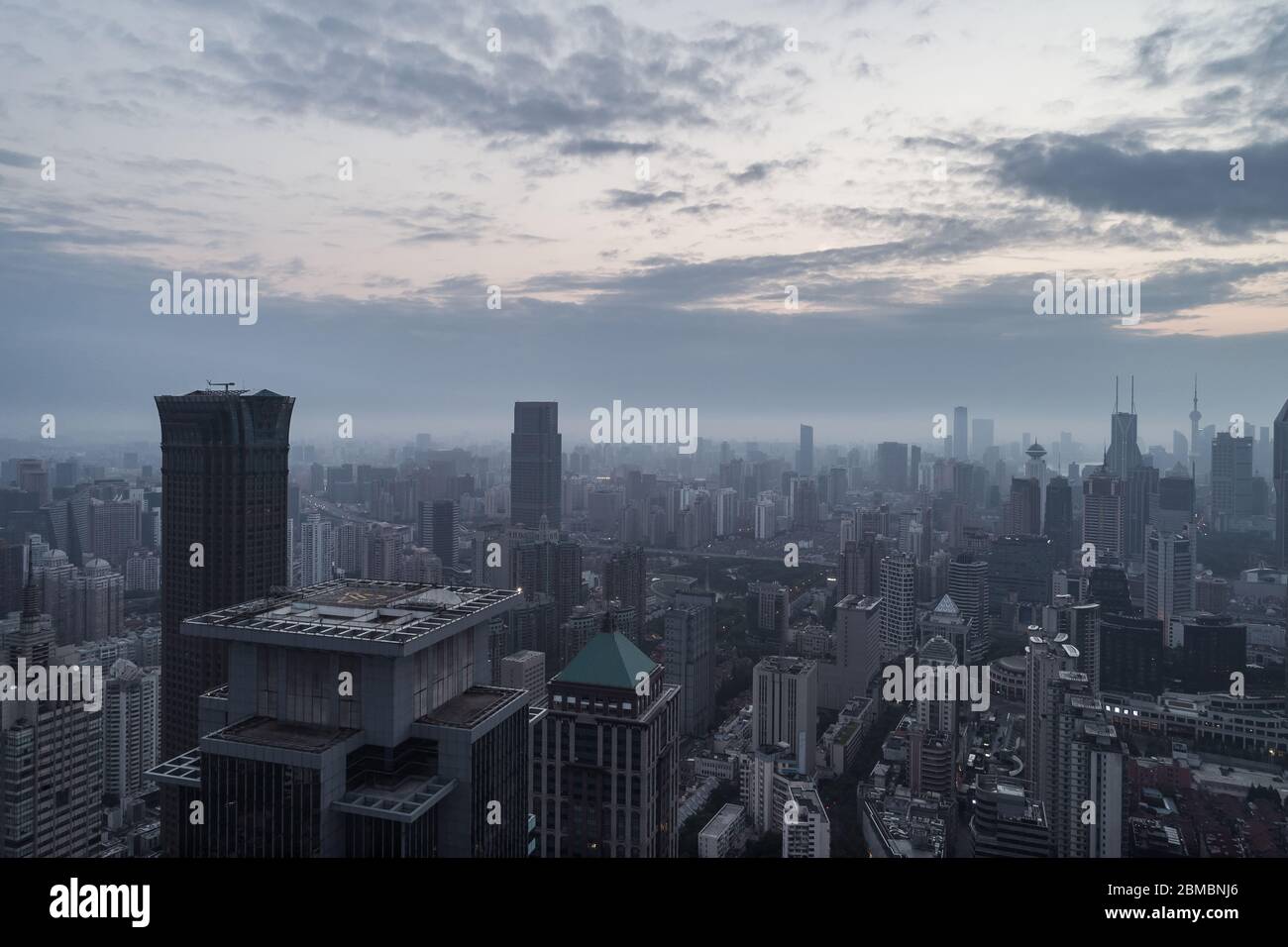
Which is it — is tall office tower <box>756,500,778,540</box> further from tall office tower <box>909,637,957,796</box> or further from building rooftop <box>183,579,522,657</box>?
building rooftop <box>183,579,522,657</box>

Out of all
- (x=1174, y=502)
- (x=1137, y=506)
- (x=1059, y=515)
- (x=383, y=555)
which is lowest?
(x=383, y=555)

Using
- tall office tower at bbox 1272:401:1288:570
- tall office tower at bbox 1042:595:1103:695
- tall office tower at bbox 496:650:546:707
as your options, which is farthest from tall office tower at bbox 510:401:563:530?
tall office tower at bbox 1272:401:1288:570

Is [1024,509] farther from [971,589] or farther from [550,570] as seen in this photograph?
[550,570]

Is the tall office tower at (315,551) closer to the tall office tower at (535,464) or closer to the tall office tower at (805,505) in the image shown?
the tall office tower at (535,464)

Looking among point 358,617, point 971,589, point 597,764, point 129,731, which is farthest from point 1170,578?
point 129,731
